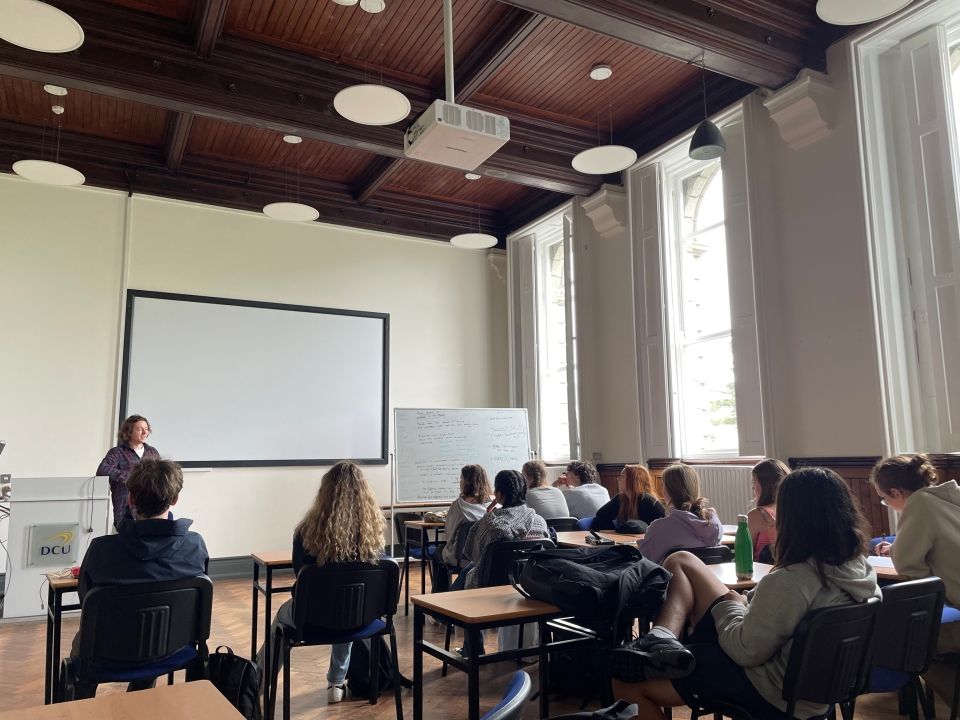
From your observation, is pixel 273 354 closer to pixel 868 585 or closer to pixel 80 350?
pixel 80 350

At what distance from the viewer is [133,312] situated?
23.4ft

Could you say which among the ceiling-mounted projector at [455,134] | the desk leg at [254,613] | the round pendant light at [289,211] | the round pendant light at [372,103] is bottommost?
the desk leg at [254,613]

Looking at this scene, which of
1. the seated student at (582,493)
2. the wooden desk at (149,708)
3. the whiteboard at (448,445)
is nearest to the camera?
the wooden desk at (149,708)

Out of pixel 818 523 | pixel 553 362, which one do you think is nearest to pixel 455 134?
pixel 818 523

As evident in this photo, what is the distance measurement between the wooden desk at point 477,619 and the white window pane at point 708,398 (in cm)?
381

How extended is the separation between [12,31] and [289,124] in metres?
2.15

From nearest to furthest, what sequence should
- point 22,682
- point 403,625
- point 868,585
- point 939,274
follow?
point 868,585
point 22,682
point 939,274
point 403,625

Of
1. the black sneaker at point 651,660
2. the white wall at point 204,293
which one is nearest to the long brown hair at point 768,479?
the black sneaker at point 651,660

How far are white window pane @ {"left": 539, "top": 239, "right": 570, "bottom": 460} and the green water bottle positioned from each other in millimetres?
5467

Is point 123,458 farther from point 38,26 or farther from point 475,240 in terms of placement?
point 475,240

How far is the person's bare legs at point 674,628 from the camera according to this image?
2012 millimetres

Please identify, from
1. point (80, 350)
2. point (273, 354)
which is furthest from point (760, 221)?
point (80, 350)

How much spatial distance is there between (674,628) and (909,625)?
705 millimetres

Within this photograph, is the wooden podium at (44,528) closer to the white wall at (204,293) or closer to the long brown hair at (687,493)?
the white wall at (204,293)
